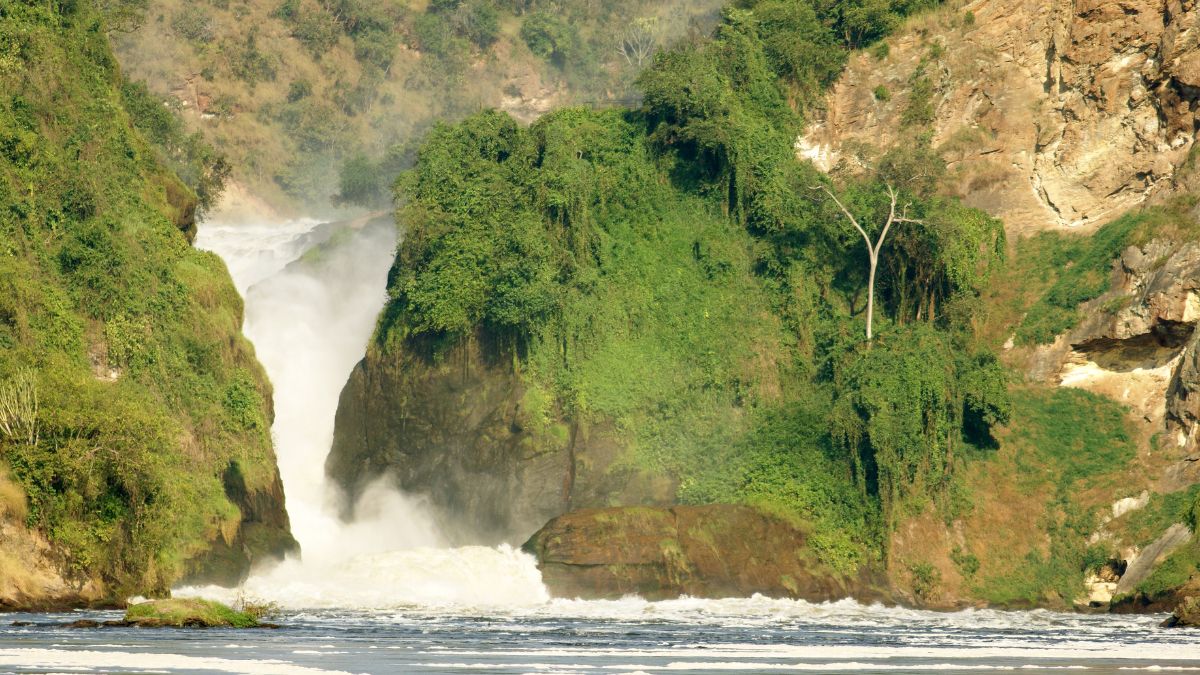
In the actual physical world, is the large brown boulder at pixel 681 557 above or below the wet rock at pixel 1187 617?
above

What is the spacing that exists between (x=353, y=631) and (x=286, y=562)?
16.5 meters

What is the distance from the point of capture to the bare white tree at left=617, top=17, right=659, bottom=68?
14825 cm

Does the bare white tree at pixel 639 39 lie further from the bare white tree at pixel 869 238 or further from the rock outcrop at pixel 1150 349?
the rock outcrop at pixel 1150 349

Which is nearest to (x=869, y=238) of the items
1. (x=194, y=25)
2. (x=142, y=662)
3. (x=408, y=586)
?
(x=408, y=586)

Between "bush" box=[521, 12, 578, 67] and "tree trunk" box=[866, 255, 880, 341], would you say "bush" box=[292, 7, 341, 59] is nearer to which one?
"bush" box=[521, 12, 578, 67]

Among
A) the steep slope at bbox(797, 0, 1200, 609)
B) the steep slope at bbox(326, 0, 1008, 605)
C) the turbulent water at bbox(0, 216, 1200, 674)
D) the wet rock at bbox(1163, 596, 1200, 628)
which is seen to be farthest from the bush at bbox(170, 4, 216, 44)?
the wet rock at bbox(1163, 596, 1200, 628)

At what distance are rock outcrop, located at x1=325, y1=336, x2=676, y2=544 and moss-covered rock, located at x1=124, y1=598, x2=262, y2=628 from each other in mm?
21626

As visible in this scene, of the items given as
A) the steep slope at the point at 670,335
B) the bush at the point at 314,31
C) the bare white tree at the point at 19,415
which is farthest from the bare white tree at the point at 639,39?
the bare white tree at the point at 19,415

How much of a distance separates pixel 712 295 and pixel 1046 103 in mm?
15256

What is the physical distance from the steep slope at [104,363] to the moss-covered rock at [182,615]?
21.2 ft

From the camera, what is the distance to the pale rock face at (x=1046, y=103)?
65.8 metres

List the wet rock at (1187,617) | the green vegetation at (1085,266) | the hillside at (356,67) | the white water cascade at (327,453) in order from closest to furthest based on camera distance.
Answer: the wet rock at (1187,617) → the white water cascade at (327,453) → the green vegetation at (1085,266) → the hillside at (356,67)

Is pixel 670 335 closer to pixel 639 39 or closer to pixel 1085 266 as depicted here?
pixel 1085 266

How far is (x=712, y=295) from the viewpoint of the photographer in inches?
2625
